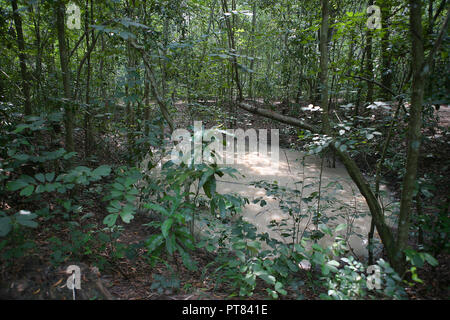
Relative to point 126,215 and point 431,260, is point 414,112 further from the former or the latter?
point 126,215

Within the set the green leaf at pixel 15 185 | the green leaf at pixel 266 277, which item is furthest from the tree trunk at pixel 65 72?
the green leaf at pixel 266 277

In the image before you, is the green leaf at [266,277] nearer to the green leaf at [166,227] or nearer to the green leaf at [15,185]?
the green leaf at [166,227]

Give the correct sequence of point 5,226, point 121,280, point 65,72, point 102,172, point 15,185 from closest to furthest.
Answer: point 5,226
point 15,185
point 102,172
point 121,280
point 65,72

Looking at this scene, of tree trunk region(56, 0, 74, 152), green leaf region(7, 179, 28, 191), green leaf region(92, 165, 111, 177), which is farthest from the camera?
tree trunk region(56, 0, 74, 152)

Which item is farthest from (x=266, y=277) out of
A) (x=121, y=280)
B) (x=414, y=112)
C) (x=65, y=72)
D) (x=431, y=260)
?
(x=65, y=72)

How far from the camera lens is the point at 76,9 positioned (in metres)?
2.86

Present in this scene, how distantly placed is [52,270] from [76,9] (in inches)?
106

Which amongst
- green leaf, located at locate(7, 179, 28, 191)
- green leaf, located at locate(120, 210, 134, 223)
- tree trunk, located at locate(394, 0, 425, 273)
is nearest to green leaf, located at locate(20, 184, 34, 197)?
green leaf, located at locate(7, 179, 28, 191)

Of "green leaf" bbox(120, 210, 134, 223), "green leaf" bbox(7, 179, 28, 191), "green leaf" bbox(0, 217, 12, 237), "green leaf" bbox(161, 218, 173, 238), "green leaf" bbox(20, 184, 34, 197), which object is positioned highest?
"green leaf" bbox(7, 179, 28, 191)

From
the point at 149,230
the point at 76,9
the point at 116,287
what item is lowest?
the point at 149,230

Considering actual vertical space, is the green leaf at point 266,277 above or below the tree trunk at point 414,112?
below

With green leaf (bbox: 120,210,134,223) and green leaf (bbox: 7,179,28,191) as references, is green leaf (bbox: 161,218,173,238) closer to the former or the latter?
green leaf (bbox: 120,210,134,223)
